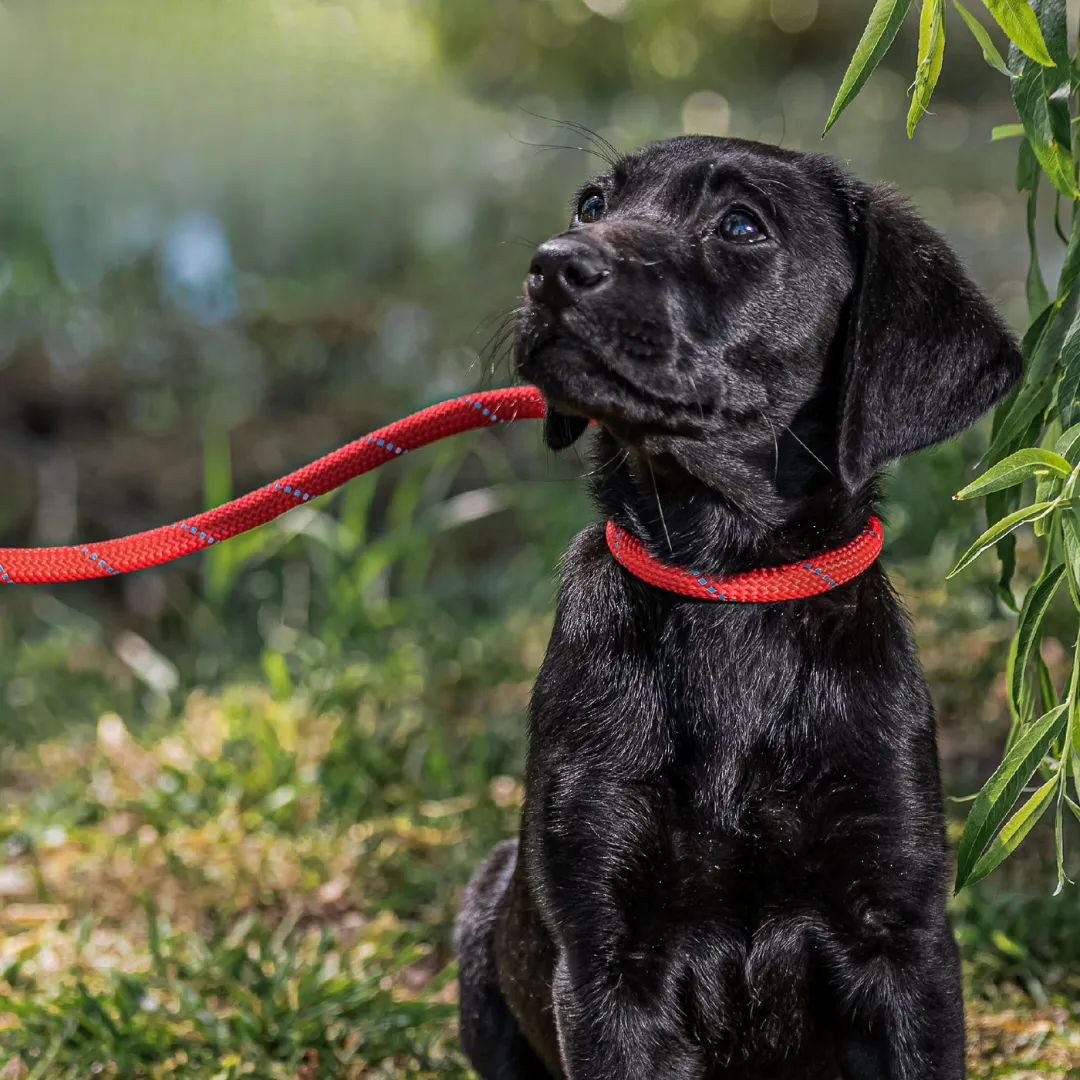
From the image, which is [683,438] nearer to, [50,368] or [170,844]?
[170,844]

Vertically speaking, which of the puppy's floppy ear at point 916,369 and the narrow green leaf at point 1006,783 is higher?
the puppy's floppy ear at point 916,369

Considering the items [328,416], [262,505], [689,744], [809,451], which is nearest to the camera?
[689,744]

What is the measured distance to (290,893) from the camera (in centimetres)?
361

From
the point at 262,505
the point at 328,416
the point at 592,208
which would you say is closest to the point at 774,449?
the point at 592,208

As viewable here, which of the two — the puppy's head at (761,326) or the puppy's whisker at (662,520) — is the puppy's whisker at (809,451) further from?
the puppy's whisker at (662,520)

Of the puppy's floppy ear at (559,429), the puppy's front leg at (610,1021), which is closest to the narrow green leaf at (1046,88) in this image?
the puppy's floppy ear at (559,429)

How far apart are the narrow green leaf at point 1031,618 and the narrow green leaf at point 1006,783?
12 centimetres

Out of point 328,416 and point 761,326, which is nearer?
point 761,326

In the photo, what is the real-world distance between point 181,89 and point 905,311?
255 inches

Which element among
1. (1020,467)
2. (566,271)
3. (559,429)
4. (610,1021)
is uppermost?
(566,271)

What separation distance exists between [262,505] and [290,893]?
1568 mm

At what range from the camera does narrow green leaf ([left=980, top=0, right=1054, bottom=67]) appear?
5.74 ft

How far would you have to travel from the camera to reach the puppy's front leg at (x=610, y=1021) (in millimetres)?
2074

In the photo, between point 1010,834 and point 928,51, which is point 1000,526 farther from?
point 928,51
